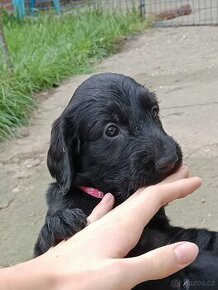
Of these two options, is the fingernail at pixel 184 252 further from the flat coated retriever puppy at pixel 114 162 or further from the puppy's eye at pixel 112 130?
the puppy's eye at pixel 112 130

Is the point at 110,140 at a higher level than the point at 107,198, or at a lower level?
higher

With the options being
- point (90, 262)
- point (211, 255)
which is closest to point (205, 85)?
point (211, 255)

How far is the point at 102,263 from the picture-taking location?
4.52 feet

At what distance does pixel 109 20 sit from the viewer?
28.4 feet

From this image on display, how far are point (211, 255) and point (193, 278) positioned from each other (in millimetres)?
129

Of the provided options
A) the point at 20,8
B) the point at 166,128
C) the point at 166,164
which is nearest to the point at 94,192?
the point at 166,164

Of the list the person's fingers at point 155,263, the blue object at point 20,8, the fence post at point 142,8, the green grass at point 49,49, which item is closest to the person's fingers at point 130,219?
the person's fingers at point 155,263

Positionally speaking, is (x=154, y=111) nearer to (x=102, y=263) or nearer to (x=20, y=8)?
(x=102, y=263)

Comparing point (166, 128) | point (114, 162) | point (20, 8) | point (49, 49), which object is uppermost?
point (114, 162)

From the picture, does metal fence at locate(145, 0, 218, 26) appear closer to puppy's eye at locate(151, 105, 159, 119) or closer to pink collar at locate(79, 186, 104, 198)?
puppy's eye at locate(151, 105, 159, 119)

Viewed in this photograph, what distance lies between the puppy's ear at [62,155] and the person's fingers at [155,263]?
96 cm

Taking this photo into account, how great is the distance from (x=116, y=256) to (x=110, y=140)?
2.86 feet

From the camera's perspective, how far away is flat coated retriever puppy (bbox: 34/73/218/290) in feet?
6.89

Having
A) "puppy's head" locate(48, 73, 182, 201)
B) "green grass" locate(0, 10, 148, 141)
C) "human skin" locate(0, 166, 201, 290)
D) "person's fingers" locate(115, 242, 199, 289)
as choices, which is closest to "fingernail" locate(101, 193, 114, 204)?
"puppy's head" locate(48, 73, 182, 201)
